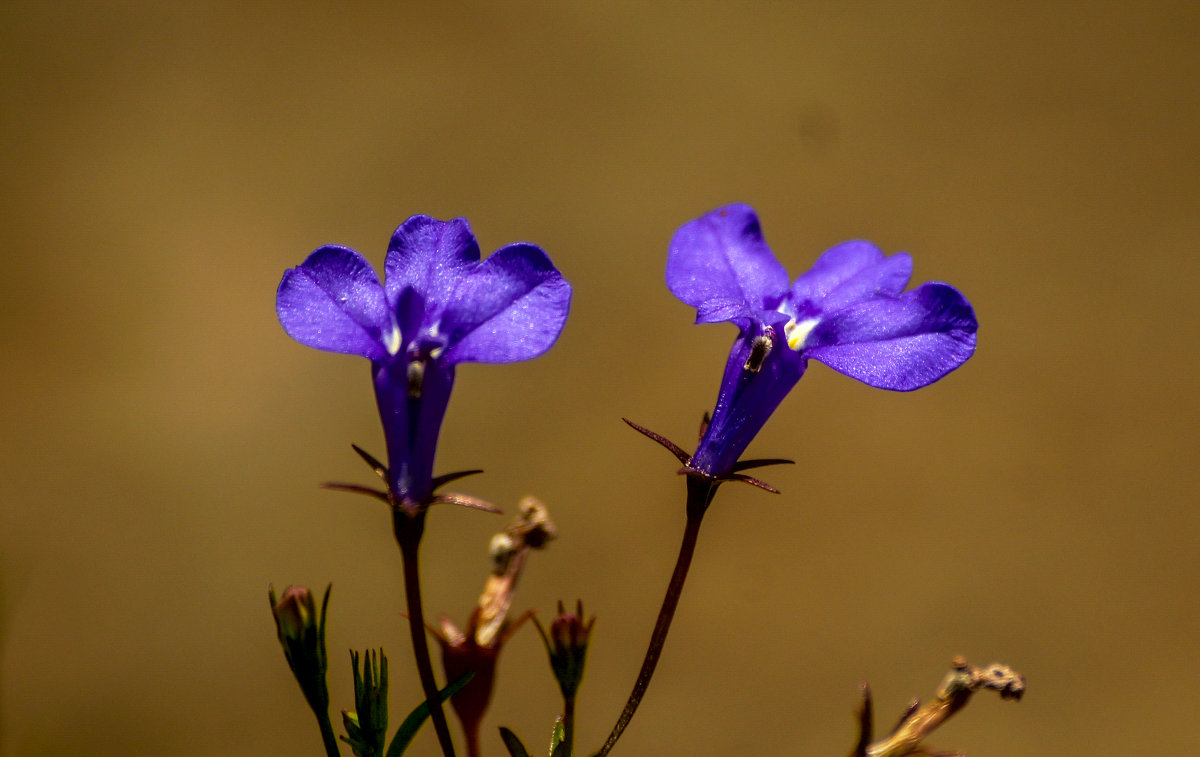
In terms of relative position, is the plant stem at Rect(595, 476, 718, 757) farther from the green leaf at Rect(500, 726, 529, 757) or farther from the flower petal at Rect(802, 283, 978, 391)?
the flower petal at Rect(802, 283, 978, 391)

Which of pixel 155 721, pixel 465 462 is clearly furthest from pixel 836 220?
pixel 155 721

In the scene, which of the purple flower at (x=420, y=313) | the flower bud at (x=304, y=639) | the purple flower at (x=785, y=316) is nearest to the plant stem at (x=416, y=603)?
the purple flower at (x=420, y=313)

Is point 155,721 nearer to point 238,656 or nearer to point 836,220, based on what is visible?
point 238,656

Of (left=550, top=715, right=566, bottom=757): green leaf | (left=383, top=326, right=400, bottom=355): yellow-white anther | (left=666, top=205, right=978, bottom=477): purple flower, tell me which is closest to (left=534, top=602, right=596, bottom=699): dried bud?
(left=550, top=715, right=566, bottom=757): green leaf

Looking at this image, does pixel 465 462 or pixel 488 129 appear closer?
pixel 465 462

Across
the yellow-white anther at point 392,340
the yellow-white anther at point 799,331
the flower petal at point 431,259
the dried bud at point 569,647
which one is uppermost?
the flower petal at point 431,259

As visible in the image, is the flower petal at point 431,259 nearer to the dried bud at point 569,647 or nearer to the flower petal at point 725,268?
the flower petal at point 725,268

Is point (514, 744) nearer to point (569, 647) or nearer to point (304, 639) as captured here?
point (569, 647)
